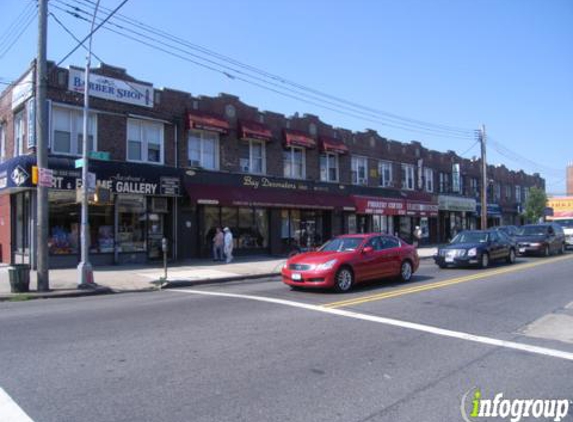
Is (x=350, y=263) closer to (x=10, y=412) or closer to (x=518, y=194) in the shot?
(x=10, y=412)

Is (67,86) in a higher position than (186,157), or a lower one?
higher

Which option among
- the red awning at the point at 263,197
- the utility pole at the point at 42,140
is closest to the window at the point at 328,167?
the red awning at the point at 263,197

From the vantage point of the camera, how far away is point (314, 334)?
7.38 meters

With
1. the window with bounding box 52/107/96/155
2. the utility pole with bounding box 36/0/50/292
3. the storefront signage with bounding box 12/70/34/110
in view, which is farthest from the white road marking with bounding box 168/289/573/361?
the storefront signage with bounding box 12/70/34/110

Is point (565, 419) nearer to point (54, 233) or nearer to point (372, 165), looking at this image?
point (54, 233)

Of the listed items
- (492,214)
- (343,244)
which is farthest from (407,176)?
(343,244)

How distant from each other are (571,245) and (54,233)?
28.8 meters

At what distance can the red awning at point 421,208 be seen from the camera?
111ft

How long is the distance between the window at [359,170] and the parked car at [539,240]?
32.7 feet

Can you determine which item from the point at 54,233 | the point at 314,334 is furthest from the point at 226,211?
the point at 314,334

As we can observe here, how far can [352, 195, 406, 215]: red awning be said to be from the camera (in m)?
29.3

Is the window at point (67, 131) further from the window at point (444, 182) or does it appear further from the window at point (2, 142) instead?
the window at point (444, 182)

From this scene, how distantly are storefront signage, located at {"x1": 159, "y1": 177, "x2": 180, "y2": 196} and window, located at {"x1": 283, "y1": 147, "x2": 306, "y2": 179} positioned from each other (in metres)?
7.15

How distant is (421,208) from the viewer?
3522 centimetres
